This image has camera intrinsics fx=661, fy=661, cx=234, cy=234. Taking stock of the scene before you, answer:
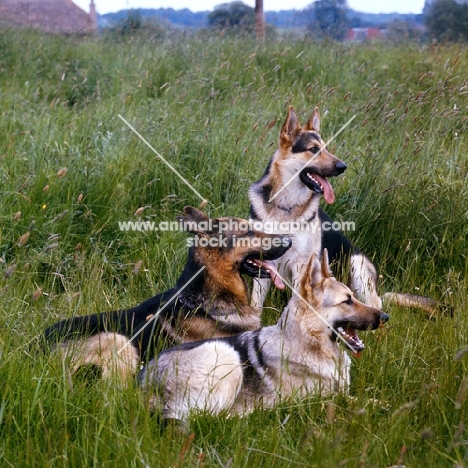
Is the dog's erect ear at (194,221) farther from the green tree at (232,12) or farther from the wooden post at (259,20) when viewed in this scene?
the green tree at (232,12)

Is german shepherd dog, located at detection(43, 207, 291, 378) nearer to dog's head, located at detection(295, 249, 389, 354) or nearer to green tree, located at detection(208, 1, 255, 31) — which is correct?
dog's head, located at detection(295, 249, 389, 354)

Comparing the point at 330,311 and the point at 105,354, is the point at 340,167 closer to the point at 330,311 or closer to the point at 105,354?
the point at 330,311

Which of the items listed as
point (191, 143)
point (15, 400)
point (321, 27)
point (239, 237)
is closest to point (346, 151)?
point (191, 143)

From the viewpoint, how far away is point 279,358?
3760mm

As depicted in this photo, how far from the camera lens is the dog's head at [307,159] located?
18.4 feet

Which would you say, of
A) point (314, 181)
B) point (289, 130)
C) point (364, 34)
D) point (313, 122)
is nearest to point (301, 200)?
point (314, 181)

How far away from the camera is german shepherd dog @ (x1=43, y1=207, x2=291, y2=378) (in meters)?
4.12

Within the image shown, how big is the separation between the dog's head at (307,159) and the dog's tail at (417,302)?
3.73 feet

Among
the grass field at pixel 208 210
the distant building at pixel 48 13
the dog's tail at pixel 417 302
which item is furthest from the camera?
the distant building at pixel 48 13

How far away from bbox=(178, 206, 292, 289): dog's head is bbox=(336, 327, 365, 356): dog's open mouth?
770 mm

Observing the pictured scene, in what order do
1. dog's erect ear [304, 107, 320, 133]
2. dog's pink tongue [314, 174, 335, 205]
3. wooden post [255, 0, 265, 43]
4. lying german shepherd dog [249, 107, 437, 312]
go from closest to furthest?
lying german shepherd dog [249, 107, 437, 312]
dog's pink tongue [314, 174, 335, 205]
dog's erect ear [304, 107, 320, 133]
wooden post [255, 0, 265, 43]

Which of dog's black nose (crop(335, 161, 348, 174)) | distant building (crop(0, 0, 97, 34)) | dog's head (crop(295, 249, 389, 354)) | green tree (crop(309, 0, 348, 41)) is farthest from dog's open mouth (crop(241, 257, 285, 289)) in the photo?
distant building (crop(0, 0, 97, 34))

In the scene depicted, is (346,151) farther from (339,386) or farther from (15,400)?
(15,400)

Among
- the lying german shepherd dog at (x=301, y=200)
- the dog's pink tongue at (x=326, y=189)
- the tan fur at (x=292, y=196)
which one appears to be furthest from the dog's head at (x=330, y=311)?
the dog's pink tongue at (x=326, y=189)
